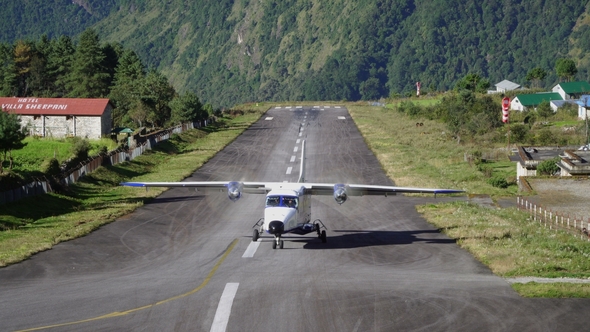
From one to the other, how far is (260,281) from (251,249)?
6.19 meters

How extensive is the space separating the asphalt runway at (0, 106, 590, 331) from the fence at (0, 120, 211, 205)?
697 cm

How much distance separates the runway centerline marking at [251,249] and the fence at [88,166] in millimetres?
16345

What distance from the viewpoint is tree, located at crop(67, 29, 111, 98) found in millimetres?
126062

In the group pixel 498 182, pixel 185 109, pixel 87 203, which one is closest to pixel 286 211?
pixel 87 203

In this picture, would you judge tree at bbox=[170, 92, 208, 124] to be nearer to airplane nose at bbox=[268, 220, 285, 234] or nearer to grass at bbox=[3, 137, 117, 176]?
grass at bbox=[3, 137, 117, 176]

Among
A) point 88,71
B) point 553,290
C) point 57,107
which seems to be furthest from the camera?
point 88,71


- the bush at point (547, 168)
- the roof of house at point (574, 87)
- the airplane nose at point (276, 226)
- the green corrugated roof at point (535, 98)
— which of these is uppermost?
the roof of house at point (574, 87)

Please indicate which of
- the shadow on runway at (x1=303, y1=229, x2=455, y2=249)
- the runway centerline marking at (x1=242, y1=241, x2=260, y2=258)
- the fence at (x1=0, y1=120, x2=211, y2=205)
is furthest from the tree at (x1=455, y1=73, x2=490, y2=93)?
the runway centerline marking at (x1=242, y1=241, x2=260, y2=258)

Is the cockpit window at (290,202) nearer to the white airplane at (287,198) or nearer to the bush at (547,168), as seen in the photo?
the white airplane at (287,198)

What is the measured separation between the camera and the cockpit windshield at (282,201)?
33812 mm

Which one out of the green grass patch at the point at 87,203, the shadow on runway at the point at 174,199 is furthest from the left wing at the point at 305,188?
the shadow on runway at the point at 174,199

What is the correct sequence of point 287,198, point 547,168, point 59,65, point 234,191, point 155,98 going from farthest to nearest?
point 59,65
point 155,98
point 547,168
point 234,191
point 287,198

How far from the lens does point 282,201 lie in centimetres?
3381

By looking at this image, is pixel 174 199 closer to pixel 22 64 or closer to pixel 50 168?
pixel 50 168
